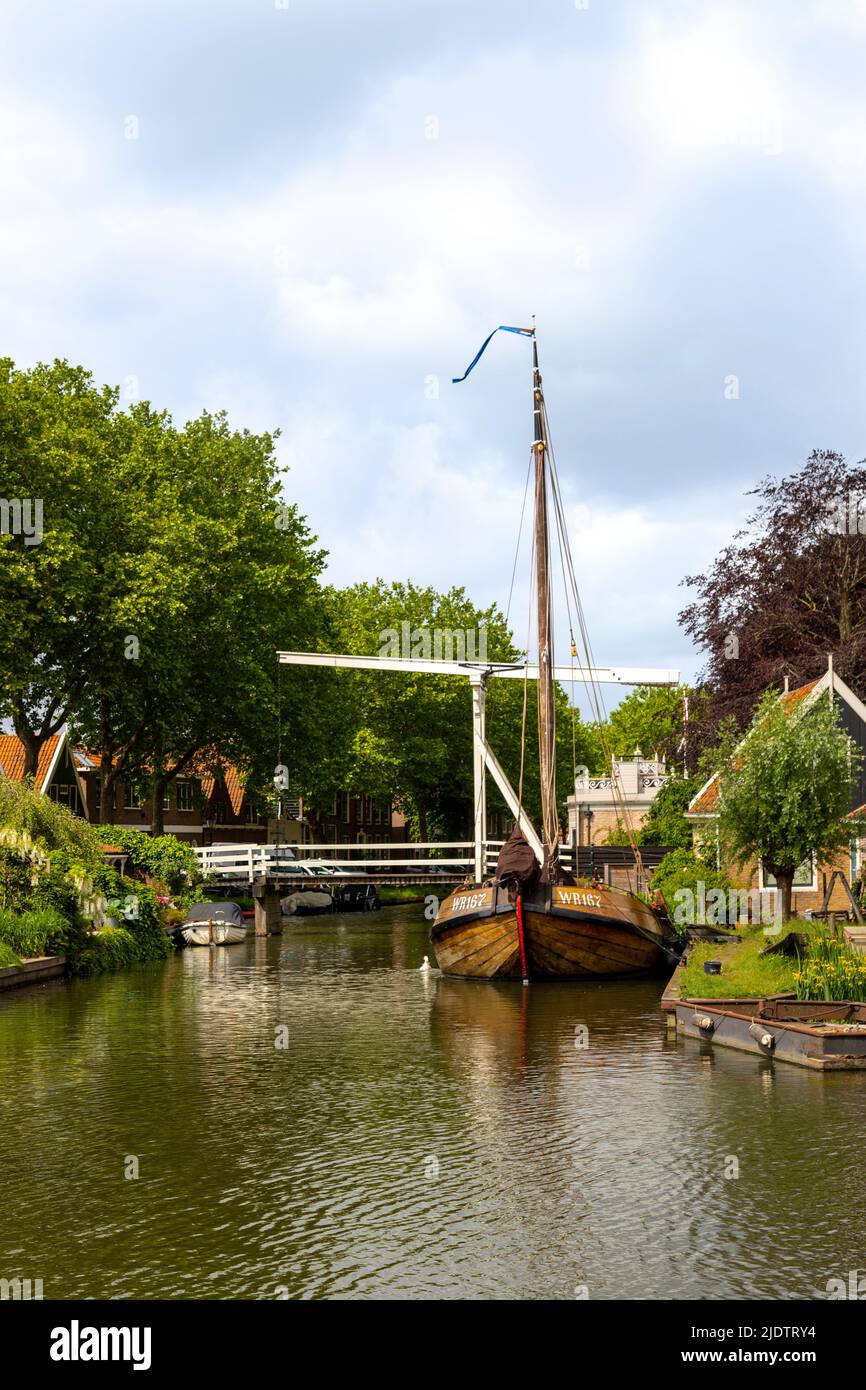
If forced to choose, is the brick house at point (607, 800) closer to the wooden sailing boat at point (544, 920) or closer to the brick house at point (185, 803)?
the brick house at point (185, 803)

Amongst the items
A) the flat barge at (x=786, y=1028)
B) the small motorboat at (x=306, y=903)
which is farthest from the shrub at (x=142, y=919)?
the small motorboat at (x=306, y=903)

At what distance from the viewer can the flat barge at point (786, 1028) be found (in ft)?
49.1

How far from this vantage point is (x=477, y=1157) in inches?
448

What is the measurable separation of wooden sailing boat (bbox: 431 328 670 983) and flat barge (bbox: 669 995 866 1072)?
8141mm

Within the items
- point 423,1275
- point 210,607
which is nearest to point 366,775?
point 210,607

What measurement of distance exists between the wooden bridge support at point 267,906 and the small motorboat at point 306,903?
11.4 metres

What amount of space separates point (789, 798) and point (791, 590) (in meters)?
20.5

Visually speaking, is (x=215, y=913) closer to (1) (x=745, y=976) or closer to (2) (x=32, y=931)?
(2) (x=32, y=931)

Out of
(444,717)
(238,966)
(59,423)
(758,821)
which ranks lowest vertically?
(238,966)

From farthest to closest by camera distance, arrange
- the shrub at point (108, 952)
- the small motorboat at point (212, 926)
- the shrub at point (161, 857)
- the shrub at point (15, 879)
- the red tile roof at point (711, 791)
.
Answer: the shrub at point (161, 857), the small motorboat at point (212, 926), the red tile roof at point (711, 791), the shrub at point (108, 952), the shrub at point (15, 879)

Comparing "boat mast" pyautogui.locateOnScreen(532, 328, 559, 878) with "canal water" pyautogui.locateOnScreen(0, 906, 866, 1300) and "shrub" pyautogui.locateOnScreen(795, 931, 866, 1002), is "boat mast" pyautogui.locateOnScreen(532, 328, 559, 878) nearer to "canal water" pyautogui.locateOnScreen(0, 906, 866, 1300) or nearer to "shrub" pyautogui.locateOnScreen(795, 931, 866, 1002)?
"canal water" pyautogui.locateOnScreen(0, 906, 866, 1300)

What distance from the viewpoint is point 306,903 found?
59.2 m
